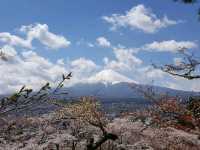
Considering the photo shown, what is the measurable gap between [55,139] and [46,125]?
30.2 ft

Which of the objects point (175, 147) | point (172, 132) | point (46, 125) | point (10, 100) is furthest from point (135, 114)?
point (10, 100)

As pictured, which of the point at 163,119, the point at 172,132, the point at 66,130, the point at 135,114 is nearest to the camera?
the point at 163,119

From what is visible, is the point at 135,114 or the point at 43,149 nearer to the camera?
the point at 135,114

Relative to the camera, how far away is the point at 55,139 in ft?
120

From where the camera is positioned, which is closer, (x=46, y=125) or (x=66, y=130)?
(x=66, y=130)

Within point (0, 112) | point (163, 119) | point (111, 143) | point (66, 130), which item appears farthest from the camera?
point (66, 130)

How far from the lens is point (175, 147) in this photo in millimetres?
29188

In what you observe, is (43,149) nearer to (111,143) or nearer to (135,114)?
(111,143)

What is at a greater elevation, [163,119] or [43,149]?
[163,119]

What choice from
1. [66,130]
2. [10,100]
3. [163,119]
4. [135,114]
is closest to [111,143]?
[135,114]

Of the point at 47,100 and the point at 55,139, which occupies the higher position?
the point at 47,100

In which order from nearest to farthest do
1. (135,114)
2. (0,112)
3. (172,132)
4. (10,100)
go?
(0,112)
(10,100)
(135,114)
(172,132)

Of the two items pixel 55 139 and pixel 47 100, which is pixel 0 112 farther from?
pixel 55 139

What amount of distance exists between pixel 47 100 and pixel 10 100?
579 millimetres
